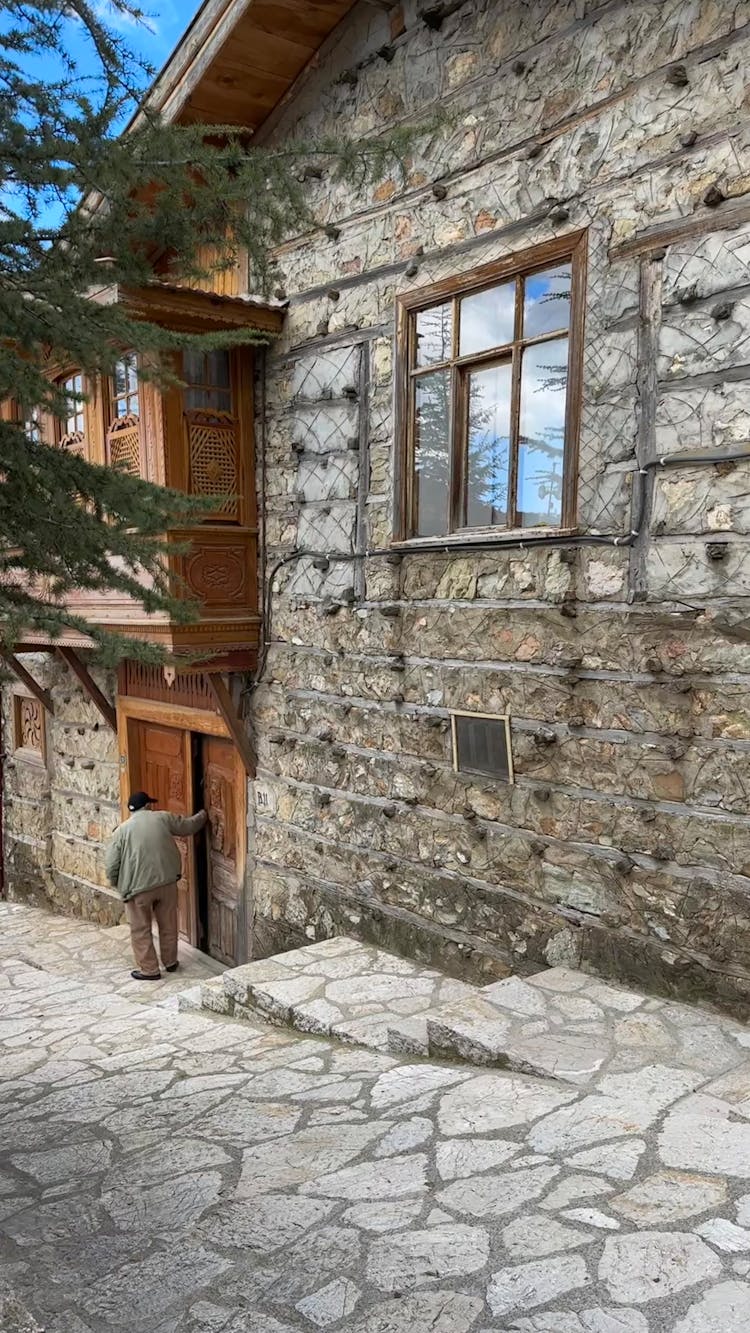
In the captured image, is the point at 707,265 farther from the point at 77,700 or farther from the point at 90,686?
the point at 77,700

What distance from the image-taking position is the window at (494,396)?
17.3 feet

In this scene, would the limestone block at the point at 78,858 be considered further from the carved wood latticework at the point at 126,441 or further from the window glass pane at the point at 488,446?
the window glass pane at the point at 488,446

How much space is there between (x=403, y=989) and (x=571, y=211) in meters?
4.69

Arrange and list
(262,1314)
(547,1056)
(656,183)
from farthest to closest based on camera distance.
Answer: (656,183), (547,1056), (262,1314)

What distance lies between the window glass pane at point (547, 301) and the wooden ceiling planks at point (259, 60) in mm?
2857

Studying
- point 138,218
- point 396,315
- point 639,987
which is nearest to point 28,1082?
point 639,987

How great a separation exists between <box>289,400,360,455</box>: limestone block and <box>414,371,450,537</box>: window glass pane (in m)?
0.59

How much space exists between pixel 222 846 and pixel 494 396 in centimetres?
501

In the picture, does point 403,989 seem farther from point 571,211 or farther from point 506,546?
point 571,211

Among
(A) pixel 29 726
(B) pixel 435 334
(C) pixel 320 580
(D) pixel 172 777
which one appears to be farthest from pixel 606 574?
(A) pixel 29 726

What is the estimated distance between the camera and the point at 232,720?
25.3ft

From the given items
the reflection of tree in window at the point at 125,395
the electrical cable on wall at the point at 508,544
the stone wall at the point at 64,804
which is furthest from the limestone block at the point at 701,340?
the stone wall at the point at 64,804

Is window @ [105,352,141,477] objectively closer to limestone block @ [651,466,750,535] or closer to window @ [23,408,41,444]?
window @ [23,408,41,444]

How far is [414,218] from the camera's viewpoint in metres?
Result: 6.12
